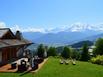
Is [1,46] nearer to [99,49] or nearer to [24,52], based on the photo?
[24,52]

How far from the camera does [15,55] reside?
3547 centimetres

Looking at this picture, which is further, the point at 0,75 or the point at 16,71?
the point at 16,71

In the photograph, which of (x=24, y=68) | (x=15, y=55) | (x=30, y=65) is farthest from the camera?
(x=15, y=55)

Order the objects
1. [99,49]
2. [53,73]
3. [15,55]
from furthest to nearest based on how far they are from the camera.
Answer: [99,49]
[15,55]
[53,73]

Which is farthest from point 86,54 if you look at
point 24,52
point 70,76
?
point 70,76

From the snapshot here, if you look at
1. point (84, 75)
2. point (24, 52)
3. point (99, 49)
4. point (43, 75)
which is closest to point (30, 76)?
point (43, 75)

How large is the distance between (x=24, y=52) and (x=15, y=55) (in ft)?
17.5

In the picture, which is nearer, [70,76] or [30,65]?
[70,76]

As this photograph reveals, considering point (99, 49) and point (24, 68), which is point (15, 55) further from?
point (99, 49)

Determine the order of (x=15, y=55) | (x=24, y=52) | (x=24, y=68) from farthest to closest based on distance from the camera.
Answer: (x=24, y=52)
(x=15, y=55)
(x=24, y=68)

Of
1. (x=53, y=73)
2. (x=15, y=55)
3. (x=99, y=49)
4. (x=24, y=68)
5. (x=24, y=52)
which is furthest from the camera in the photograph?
(x=99, y=49)

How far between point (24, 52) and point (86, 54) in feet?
90.7

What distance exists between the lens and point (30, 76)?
829 inches

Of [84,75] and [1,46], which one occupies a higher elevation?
[1,46]
